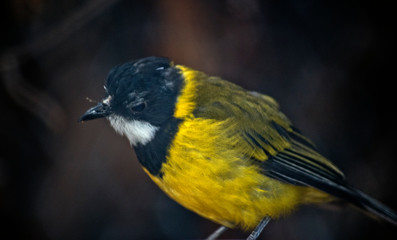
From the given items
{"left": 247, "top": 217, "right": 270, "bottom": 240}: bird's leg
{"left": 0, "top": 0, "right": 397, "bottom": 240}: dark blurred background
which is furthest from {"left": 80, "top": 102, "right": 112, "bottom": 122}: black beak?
{"left": 0, "top": 0, "right": 397, "bottom": 240}: dark blurred background

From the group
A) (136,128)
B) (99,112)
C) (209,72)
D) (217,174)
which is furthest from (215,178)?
(209,72)

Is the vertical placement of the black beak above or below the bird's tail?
above

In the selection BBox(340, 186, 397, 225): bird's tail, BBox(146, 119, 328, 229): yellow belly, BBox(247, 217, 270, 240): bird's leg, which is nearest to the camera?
BBox(146, 119, 328, 229): yellow belly

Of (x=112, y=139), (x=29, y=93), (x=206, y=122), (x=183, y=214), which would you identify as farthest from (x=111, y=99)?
(x=183, y=214)

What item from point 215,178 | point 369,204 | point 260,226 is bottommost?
point 260,226

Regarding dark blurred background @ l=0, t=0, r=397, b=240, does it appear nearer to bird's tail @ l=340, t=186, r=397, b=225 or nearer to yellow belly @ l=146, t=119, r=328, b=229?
bird's tail @ l=340, t=186, r=397, b=225

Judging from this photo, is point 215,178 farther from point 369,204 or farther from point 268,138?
point 369,204
